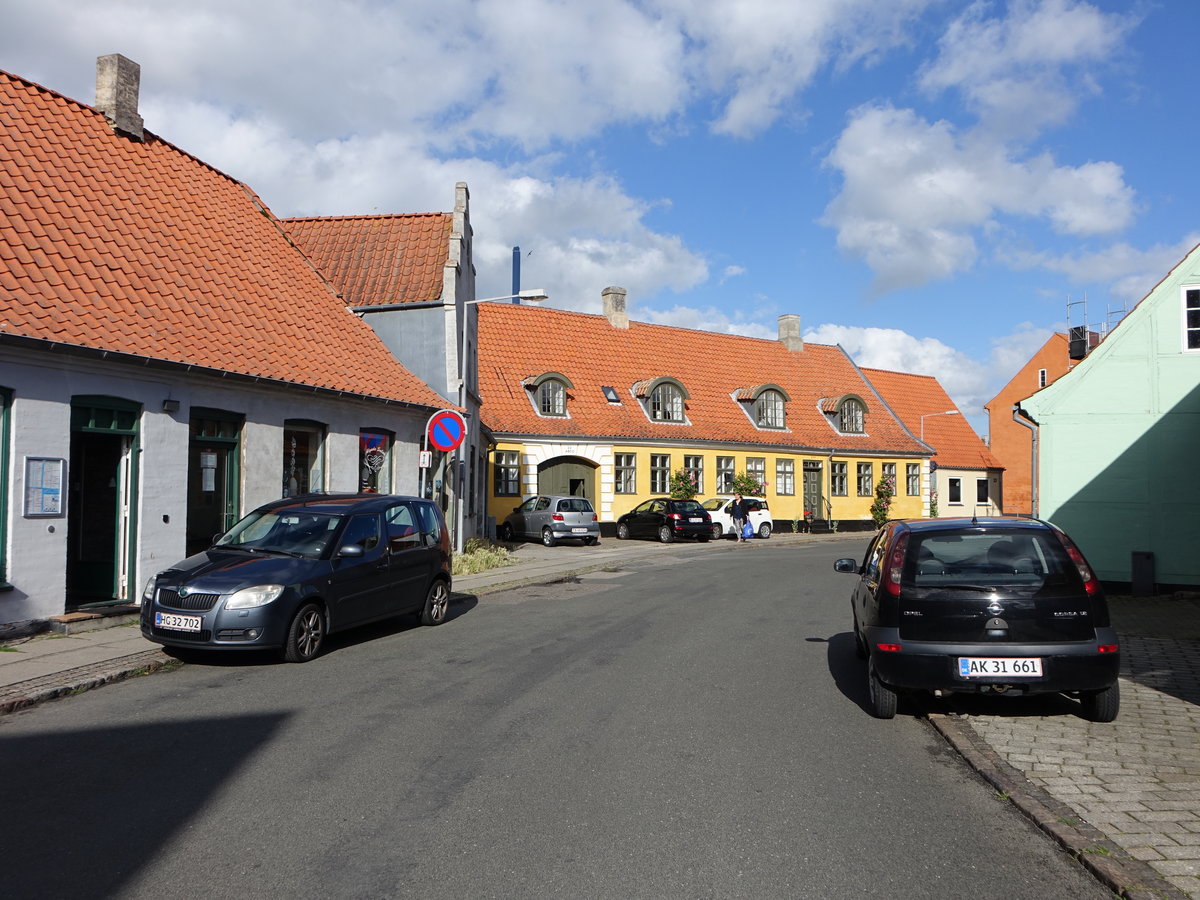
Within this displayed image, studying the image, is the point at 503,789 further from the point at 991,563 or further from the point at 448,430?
the point at 448,430

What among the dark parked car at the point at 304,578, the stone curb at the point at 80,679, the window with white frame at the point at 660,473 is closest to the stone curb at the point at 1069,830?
the dark parked car at the point at 304,578

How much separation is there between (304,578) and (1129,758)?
7616mm

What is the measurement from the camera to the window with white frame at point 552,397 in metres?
37.1

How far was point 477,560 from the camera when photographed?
21500 mm

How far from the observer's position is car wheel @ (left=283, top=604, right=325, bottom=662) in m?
9.90

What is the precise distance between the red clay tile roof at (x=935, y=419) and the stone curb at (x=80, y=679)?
4770 cm

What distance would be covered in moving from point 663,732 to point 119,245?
1210 cm

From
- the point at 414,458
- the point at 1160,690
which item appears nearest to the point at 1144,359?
the point at 1160,690

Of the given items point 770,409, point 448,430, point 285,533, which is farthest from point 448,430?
point 770,409

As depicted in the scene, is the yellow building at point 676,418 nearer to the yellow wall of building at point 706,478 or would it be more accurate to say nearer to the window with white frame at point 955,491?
the yellow wall of building at point 706,478

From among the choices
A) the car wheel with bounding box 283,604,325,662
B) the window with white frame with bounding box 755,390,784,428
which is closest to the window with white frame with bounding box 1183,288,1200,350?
the car wheel with bounding box 283,604,325,662

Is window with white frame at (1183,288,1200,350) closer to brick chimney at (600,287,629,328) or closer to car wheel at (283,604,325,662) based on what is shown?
car wheel at (283,604,325,662)

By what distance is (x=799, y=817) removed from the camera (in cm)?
528

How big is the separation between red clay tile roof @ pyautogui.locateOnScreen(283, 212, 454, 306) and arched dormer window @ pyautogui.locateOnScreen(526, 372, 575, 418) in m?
12.1
